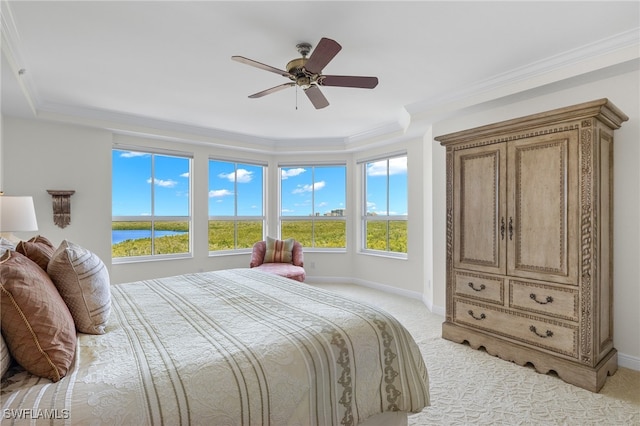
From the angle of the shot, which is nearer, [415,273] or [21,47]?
[21,47]

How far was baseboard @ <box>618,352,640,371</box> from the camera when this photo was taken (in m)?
2.46

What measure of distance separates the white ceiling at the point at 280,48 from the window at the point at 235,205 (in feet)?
5.72

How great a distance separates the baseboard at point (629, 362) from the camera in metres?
2.46

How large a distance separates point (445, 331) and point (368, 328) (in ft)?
6.33

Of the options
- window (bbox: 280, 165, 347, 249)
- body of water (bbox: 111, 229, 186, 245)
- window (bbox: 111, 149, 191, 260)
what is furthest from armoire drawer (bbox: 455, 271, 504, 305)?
body of water (bbox: 111, 229, 186, 245)

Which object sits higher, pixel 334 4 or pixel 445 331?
pixel 334 4

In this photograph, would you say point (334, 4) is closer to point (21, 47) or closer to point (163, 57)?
point (163, 57)

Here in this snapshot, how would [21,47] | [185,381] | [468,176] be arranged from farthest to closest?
1. [468,176]
2. [21,47]
3. [185,381]

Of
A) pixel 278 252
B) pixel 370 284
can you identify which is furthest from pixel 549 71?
pixel 278 252

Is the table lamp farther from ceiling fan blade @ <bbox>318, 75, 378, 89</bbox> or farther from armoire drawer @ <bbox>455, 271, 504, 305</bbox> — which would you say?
armoire drawer @ <bbox>455, 271, 504, 305</bbox>

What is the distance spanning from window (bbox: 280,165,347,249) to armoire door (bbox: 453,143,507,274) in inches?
113

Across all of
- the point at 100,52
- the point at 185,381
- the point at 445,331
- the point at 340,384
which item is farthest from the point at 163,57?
the point at 445,331

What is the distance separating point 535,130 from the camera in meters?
2.49

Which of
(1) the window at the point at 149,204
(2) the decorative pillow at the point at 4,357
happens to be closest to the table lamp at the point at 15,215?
(1) the window at the point at 149,204
